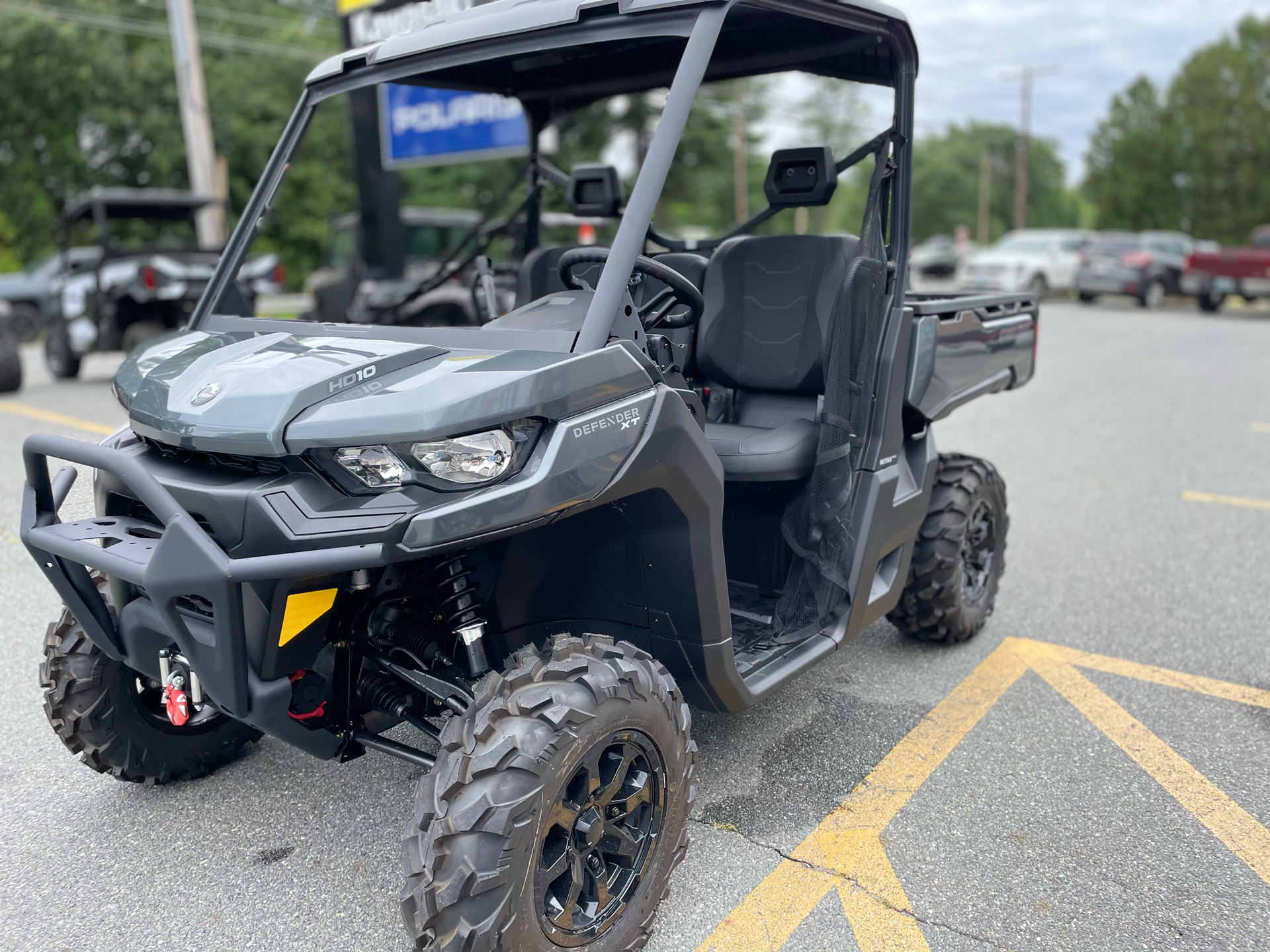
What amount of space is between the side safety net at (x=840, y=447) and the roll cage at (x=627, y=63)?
148mm

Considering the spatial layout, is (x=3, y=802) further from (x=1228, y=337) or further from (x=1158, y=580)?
(x=1228, y=337)

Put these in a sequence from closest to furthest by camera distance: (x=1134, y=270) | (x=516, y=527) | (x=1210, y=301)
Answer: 1. (x=516, y=527)
2. (x=1210, y=301)
3. (x=1134, y=270)

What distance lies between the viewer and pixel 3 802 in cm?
293

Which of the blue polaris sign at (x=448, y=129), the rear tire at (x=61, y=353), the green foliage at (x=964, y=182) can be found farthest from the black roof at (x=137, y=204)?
the green foliage at (x=964, y=182)

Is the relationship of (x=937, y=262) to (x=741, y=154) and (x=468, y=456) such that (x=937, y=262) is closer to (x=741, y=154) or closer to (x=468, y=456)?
(x=741, y=154)

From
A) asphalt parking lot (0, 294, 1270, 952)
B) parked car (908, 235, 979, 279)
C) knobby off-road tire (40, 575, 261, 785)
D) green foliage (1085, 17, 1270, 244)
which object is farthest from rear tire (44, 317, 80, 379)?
green foliage (1085, 17, 1270, 244)

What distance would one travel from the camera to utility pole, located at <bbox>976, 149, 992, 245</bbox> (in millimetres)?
72062

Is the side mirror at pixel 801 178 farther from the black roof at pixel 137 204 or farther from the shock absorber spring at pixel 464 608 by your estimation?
the black roof at pixel 137 204

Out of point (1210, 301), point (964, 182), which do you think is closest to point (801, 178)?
point (1210, 301)

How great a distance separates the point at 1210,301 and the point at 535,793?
2203 centimetres

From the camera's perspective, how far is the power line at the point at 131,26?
74.8 ft

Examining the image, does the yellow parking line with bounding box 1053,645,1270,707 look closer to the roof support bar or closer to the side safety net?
the side safety net

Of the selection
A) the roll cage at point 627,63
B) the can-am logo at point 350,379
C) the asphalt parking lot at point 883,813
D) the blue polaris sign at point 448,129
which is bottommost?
the asphalt parking lot at point 883,813

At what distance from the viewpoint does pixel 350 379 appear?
2.15 meters
